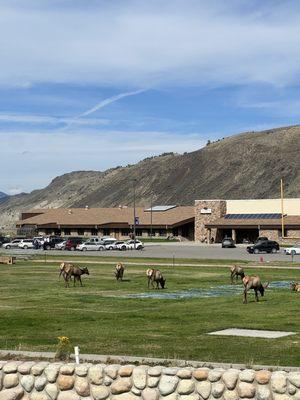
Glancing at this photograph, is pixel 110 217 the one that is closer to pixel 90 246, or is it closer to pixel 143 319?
pixel 90 246

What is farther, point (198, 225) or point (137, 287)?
point (198, 225)

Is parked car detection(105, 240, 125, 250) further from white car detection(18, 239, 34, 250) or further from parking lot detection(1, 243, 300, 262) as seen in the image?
white car detection(18, 239, 34, 250)

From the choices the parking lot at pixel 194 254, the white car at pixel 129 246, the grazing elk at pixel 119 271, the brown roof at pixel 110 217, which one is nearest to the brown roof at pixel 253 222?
the brown roof at pixel 110 217

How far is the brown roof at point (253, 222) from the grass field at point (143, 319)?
6407cm

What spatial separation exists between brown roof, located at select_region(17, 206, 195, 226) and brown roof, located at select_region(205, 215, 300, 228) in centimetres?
1299

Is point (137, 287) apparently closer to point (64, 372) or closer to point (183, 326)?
point (183, 326)

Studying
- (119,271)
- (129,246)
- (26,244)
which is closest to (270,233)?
(129,246)

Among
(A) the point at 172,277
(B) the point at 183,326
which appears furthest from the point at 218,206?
(B) the point at 183,326

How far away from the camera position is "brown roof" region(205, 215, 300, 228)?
11050cm

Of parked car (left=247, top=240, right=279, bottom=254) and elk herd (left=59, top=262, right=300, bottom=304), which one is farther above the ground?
parked car (left=247, top=240, right=279, bottom=254)

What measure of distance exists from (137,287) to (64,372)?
1085 inches

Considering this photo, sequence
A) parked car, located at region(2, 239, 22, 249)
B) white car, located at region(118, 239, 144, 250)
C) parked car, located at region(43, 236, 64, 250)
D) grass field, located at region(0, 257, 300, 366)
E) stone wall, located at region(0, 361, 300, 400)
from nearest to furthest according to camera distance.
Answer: stone wall, located at region(0, 361, 300, 400), grass field, located at region(0, 257, 300, 366), white car, located at region(118, 239, 144, 250), parked car, located at region(43, 236, 64, 250), parked car, located at region(2, 239, 22, 249)

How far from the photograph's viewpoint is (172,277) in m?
49.2

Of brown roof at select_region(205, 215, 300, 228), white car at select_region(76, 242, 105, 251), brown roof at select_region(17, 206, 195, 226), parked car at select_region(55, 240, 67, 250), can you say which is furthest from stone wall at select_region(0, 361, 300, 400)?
brown roof at select_region(17, 206, 195, 226)
